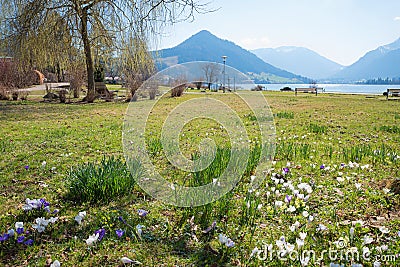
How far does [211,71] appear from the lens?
9.95 feet

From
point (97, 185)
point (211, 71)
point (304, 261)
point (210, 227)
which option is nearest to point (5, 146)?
point (97, 185)

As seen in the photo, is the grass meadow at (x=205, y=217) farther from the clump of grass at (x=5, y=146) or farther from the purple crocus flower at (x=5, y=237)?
the clump of grass at (x=5, y=146)

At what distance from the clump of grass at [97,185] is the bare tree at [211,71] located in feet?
4.64

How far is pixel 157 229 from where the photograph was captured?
280 centimetres

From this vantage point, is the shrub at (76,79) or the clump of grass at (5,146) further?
the shrub at (76,79)

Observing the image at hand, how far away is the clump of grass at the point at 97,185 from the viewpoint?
3250 millimetres

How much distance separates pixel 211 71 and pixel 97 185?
1659mm

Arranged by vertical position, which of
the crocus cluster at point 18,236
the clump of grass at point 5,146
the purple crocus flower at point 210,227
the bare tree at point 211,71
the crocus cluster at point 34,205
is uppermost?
the bare tree at point 211,71

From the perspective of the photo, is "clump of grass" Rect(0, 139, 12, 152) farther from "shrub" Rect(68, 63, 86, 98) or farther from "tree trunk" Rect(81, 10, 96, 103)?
"shrub" Rect(68, 63, 86, 98)

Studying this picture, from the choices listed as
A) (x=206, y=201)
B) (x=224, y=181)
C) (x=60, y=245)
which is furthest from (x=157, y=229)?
(x=224, y=181)

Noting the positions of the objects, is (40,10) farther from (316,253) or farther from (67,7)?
(316,253)
